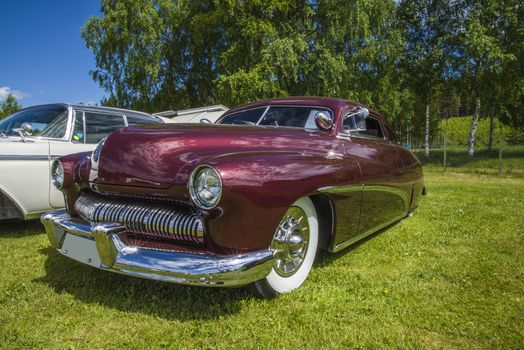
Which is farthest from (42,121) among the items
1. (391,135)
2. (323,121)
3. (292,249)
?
(391,135)

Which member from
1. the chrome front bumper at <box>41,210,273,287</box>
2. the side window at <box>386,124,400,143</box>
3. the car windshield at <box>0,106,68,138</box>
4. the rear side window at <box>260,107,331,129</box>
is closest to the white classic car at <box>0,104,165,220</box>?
the car windshield at <box>0,106,68,138</box>

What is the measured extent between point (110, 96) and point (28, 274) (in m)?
19.3

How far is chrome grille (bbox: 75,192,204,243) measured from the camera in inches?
83.2

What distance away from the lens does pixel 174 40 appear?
1978 cm

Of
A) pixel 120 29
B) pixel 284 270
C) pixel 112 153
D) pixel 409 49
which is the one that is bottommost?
pixel 284 270

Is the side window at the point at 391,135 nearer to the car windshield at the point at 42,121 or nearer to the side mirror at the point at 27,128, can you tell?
the car windshield at the point at 42,121

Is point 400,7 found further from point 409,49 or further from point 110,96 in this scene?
point 110,96

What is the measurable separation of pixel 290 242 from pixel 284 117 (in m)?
1.37

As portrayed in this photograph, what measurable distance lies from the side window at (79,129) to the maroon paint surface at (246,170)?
1.70m

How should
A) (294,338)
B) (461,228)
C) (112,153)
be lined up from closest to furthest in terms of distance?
1. (294,338)
2. (112,153)
3. (461,228)

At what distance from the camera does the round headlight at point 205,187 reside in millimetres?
2018

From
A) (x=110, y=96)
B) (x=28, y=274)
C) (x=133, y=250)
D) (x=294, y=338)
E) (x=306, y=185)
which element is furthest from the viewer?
(x=110, y=96)

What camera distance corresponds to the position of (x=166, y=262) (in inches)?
78.8

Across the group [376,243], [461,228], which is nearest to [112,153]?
[376,243]
